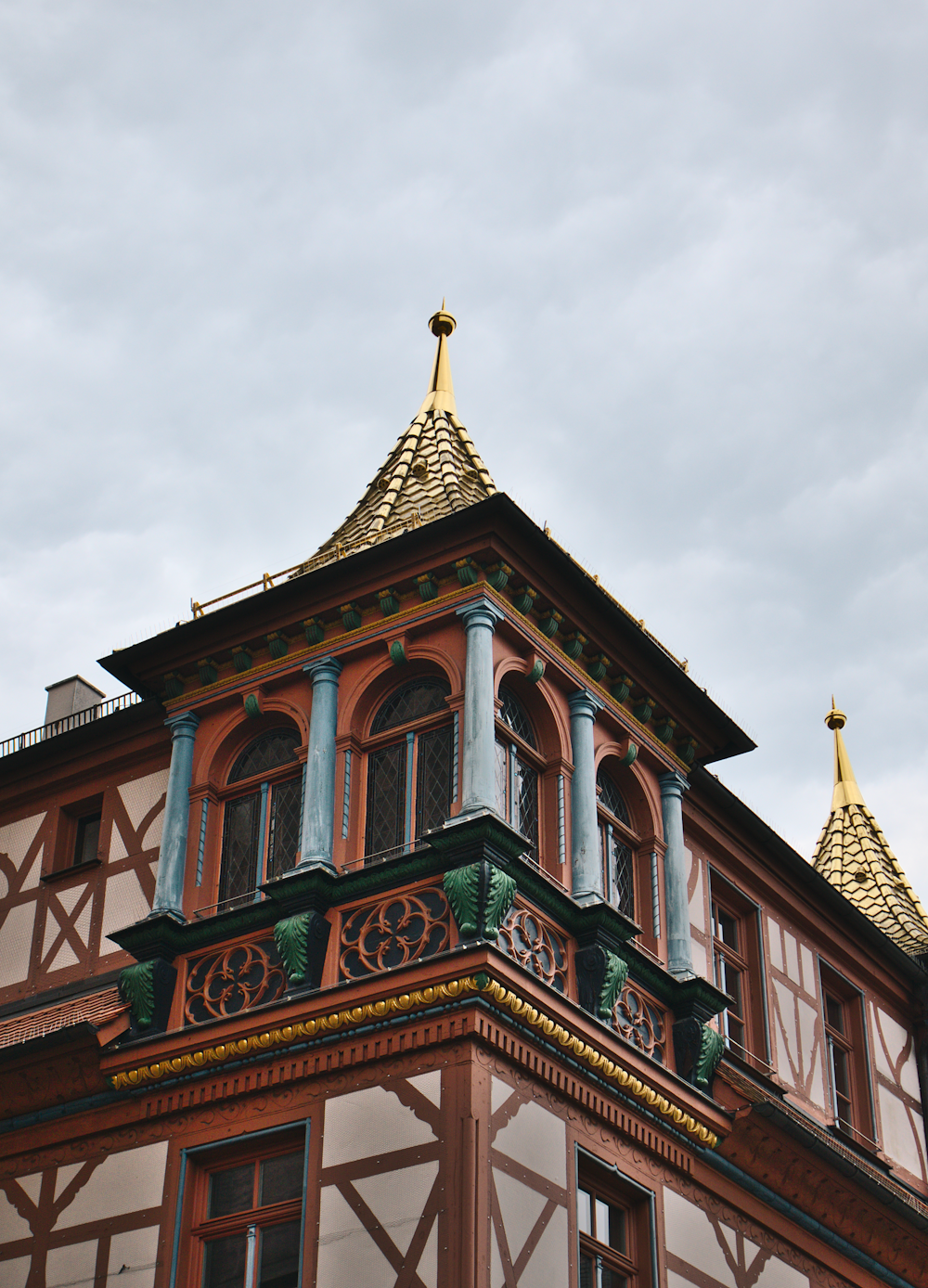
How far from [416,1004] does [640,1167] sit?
2763mm

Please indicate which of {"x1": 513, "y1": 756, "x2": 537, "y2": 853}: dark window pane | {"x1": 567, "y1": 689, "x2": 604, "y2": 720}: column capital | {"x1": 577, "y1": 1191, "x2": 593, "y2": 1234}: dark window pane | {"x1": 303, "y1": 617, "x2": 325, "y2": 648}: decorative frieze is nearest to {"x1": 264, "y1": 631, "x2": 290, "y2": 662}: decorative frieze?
{"x1": 303, "y1": 617, "x2": 325, "y2": 648}: decorative frieze

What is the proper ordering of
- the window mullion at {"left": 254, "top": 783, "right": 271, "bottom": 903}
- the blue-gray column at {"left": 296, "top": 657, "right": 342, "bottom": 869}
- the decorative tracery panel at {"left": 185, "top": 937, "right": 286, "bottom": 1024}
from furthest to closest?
1. the window mullion at {"left": 254, "top": 783, "right": 271, "bottom": 903}
2. the blue-gray column at {"left": 296, "top": 657, "right": 342, "bottom": 869}
3. the decorative tracery panel at {"left": 185, "top": 937, "right": 286, "bottom": 1024}

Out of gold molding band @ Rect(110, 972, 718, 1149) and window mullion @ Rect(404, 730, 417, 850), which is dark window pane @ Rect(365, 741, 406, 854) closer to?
window mullion @ Rect(404, 730, 417, 850)

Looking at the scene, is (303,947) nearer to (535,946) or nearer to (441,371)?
(535,946)

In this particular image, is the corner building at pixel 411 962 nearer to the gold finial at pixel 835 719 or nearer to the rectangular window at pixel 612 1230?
the rectangular window at pixel 612 1230

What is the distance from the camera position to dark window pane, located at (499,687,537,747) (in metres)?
17.0

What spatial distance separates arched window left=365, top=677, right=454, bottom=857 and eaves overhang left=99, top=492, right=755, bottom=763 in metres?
1.22

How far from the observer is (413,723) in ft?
55.2

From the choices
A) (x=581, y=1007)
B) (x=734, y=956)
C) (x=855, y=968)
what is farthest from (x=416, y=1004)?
(x=855, y=968)

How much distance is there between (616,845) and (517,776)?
1861 millimetres

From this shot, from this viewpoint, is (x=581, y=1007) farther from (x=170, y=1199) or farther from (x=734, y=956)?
(x=734, y=956)

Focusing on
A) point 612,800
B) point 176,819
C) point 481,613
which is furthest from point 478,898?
point 176,819

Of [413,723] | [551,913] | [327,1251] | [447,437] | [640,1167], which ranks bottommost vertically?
[327,1251]

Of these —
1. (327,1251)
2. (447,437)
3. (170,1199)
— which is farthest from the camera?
(447,437)
